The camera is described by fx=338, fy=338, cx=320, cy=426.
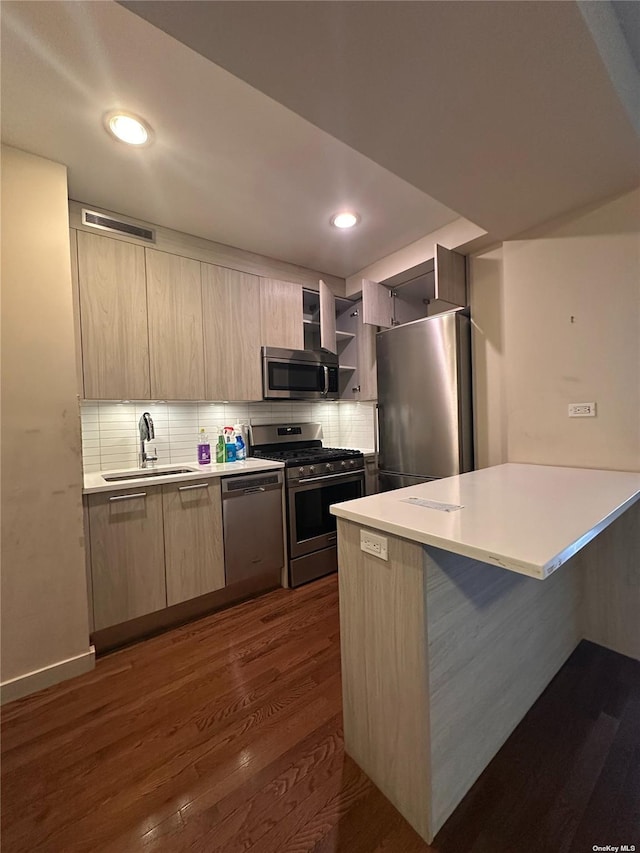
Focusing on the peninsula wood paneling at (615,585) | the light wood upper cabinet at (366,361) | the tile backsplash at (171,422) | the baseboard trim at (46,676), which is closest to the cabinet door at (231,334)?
the tile backsplash at (171,422)

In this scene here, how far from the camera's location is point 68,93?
1.32m

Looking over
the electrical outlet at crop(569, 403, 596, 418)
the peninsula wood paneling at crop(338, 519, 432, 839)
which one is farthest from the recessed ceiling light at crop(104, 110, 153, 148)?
the electrical outlet at crop(569, 403, 596, 418)

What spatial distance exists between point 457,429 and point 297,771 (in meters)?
2.04

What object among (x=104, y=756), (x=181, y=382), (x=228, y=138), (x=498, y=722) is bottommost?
(x=104, y=756)

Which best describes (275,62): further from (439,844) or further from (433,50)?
(439,844)

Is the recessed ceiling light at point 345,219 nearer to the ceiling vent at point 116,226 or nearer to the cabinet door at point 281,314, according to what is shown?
the cabinet door at point 281,314

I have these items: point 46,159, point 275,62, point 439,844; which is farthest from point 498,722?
point 46,159

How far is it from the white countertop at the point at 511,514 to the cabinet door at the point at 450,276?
1.33 m

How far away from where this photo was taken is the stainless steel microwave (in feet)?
9.11

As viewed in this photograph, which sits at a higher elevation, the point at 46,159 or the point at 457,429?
the point at 46,159

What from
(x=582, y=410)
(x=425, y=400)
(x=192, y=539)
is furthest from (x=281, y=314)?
(x=582, y=410)

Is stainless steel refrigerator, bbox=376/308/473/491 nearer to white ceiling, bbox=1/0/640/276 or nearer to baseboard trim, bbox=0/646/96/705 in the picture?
white ceiling, bbox=1/0/640/276

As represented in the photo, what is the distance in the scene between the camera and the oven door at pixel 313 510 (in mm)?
2529

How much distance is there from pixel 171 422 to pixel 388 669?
7.25 ft
